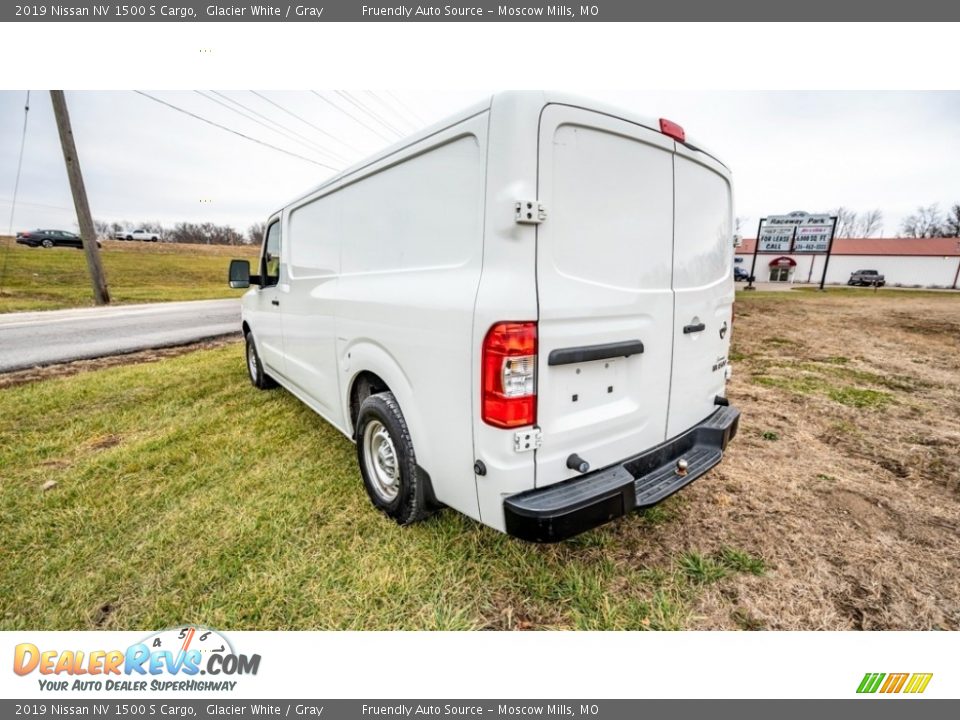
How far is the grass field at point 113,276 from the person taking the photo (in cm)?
1495

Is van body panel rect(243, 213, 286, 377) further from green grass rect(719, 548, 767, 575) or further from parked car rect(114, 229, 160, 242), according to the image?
parked car rect(114, 229, 160, 242)

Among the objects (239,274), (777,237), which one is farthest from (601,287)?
(777,237)

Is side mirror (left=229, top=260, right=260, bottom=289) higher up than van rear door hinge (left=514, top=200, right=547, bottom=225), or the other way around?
van rear door hinge (left=514, top=200, right=547, bottom=225)

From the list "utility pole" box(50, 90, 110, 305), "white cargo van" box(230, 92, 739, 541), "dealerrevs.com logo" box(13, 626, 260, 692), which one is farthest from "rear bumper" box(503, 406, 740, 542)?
"utility pole" box(50, 90, 110, 305)

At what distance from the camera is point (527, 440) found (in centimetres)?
180

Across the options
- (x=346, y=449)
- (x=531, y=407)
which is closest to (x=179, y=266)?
(x=346, y=449)

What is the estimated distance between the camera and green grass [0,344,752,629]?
198 centimetres

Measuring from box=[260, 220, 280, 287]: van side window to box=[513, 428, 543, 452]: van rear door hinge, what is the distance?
3.46m

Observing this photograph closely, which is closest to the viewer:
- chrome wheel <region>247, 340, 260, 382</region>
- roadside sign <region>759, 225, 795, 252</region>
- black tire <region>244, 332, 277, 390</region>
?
black tire <region>244, 332, 277, 390</region>

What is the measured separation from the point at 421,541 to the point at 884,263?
5861 cm

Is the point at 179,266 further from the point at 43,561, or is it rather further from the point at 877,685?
the point at 877,685

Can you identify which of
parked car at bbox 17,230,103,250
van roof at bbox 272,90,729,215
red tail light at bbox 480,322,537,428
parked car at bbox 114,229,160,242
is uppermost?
parked car at bbox 114,229,160,242

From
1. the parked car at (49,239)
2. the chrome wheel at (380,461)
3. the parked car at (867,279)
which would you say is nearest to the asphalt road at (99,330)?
the chrome wheel at (380,461)
